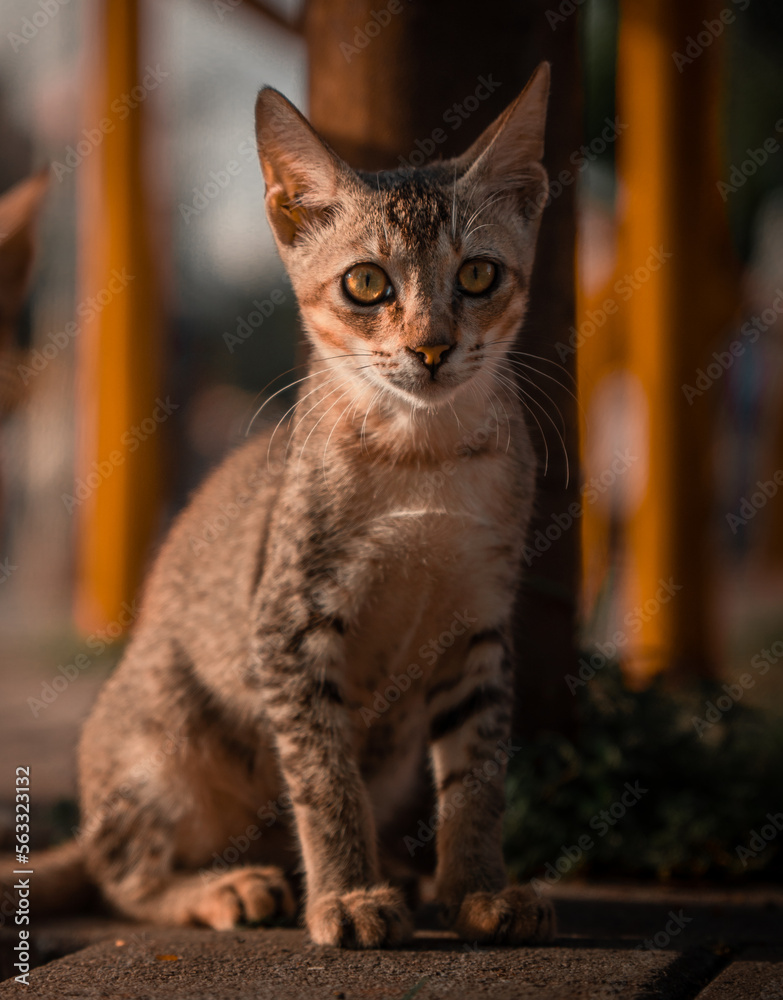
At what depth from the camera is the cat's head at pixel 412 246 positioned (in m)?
2.33

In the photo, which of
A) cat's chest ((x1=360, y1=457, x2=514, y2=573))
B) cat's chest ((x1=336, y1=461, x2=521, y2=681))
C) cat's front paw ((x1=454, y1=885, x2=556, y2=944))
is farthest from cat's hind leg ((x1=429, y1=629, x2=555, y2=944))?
cat's chest ((x1=360, y1=457, x2=514, y2=573))

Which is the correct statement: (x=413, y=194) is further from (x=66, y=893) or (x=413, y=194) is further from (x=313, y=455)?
(x=66, y=893)

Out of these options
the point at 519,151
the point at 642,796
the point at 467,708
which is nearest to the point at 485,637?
the point at 467,708

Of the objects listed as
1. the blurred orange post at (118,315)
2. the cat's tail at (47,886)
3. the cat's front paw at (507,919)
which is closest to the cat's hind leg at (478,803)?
the cat's front paw at (507,919)

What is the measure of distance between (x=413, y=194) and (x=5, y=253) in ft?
3.53

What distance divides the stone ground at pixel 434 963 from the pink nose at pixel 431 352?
1.34 meters

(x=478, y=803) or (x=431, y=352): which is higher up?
(x=431, y=352)

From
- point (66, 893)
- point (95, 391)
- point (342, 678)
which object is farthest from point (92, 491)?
point (342, 678)

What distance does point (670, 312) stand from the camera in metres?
6.19

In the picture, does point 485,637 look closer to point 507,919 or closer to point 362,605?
point 362,605

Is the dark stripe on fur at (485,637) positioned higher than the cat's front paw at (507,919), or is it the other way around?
the dark stripe on fur at (485,637)

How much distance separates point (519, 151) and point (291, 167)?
1.91ft

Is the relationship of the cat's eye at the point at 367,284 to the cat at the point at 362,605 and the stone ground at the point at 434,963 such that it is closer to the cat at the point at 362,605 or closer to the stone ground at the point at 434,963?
the cat at the point at 362,605

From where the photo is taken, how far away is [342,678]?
253 centimetres
